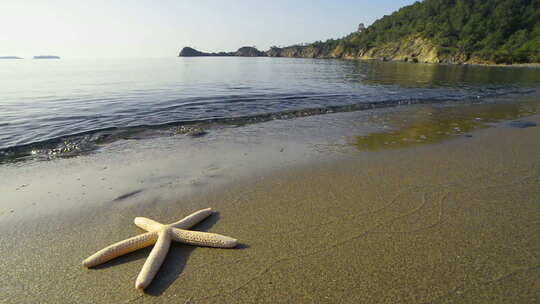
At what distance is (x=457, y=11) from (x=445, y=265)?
152 meters

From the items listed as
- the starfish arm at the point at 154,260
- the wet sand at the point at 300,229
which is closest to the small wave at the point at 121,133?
the wet sand at the point at 300,229

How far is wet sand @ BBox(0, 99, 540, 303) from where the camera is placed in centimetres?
271

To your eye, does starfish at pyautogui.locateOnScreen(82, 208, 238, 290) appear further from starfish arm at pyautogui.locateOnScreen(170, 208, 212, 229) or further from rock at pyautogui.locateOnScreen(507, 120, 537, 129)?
rock at pyautogui.locateOnScreen(507, 120, 537, 129)

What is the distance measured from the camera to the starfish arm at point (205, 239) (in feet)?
10.6

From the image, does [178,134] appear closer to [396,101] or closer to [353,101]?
[353,101]

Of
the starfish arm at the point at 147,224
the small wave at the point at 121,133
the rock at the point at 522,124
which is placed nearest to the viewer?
the starfish arm at the point at 147,224

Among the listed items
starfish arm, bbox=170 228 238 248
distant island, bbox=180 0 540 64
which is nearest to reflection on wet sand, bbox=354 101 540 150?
starfish arm, bbox=170 228 238 248

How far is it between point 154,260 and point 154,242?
450 mm

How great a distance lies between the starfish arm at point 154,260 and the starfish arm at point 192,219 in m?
0.22

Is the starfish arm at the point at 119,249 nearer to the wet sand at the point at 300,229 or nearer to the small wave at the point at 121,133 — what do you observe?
the wet sand at the point at 300,229

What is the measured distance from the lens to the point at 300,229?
363 centimetres

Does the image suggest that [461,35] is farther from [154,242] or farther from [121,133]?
[154,242]

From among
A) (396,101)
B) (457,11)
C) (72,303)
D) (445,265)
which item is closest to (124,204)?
(72,303)

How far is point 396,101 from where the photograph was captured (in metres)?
15.3
